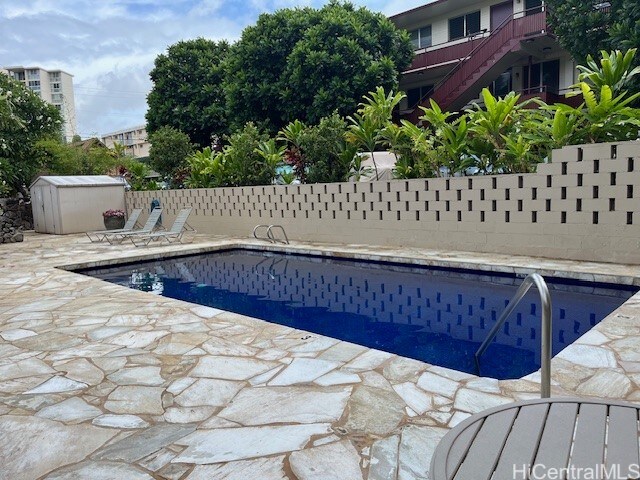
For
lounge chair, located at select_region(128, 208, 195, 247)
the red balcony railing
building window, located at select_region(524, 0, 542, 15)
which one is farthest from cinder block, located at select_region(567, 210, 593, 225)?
building window, located at select_region(524, 0, 542, 15)

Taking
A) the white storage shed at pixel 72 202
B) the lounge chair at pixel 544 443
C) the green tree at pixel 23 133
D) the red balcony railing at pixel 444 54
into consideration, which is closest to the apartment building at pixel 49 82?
the green tree at pixel 23 133

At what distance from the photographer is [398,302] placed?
6.57m

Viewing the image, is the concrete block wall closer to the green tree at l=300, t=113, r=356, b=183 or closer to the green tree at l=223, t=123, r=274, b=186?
the green tree at l=300, t=113, r=356, b=183

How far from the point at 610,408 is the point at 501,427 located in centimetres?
40

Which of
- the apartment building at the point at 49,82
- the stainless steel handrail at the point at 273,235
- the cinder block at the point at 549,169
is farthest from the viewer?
the apartment building at the point at 49,82

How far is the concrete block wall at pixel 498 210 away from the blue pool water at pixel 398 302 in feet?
4.30

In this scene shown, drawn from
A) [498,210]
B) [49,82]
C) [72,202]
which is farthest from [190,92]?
[49,82]

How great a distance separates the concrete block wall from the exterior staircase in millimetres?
10360

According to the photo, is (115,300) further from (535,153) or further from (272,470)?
(535,153)

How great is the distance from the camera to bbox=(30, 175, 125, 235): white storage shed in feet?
54.0

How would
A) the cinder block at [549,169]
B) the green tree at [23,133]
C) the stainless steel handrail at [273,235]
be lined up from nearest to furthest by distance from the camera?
the cinder block at [549,169] → the stainless steel handrail at [273,235] → the green tree at [23,133]

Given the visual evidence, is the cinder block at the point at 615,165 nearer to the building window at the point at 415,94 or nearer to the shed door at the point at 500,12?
the shed door at the point at 500,12

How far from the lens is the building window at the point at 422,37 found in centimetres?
2247

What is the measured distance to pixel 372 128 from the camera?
10680 millimetres
